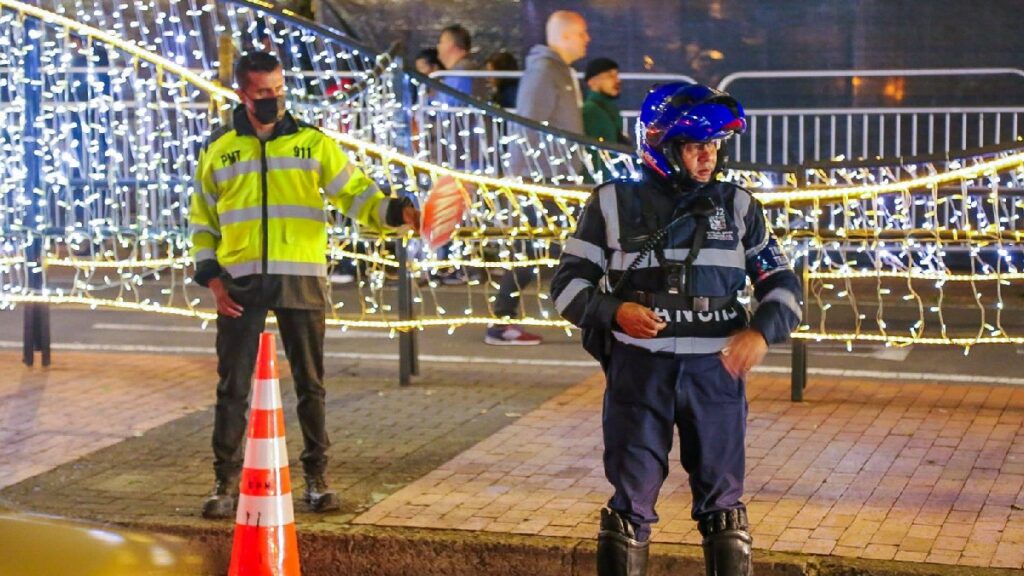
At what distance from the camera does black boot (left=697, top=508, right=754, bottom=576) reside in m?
5.13

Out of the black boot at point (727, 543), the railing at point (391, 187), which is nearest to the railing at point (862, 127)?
the railing at point (391, 187)

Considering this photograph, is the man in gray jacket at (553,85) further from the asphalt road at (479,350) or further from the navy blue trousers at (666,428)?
the navy blue trousers at (666,428)

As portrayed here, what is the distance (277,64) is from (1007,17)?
9.29m

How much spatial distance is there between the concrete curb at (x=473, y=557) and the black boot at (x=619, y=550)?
1.05 meters

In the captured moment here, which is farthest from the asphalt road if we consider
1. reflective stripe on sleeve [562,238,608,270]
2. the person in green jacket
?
reflective stripe on sleeve [562,238,608,270]

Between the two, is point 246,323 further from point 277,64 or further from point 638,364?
point 638,364

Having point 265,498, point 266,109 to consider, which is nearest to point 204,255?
point 266,109

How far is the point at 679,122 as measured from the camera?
16.5 feet

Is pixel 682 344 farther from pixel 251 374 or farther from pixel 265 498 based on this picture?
pixel 251 374

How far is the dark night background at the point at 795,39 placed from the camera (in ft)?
47.4

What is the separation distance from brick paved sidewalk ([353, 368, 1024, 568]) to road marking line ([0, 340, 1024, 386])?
55 centimetres

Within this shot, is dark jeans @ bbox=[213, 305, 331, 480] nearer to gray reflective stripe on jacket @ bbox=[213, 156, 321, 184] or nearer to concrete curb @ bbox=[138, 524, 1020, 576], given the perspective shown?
concrete curb @ bbox=[138, 524, 1020, 576]

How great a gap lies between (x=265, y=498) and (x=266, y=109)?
5.58ft

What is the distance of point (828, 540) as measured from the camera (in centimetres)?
631
